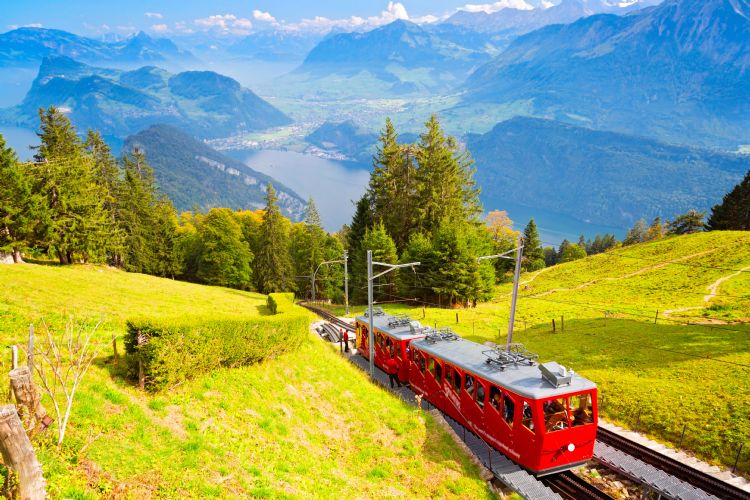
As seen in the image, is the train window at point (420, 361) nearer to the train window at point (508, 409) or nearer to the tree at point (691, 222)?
the train window at point (508, 409)

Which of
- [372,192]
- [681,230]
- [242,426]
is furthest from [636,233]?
[242,426]

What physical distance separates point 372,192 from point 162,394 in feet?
144

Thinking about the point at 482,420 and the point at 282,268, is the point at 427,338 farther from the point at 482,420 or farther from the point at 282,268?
the point at 282,268

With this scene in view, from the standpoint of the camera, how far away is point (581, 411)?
1462cm

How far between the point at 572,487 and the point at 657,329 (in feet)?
59.7

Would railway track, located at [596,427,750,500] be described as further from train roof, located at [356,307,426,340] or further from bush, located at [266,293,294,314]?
bush, located at [266,293,294,314]

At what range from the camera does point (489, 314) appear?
4031 cm

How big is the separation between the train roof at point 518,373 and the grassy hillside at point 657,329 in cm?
688

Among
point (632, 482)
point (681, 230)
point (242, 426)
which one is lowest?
point (632, 482)

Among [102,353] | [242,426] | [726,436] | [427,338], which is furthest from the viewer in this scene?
[427,338]

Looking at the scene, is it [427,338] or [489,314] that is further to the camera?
[489,314]

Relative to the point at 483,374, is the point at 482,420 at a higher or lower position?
lower

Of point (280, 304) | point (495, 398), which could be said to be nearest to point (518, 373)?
point (495, 398)

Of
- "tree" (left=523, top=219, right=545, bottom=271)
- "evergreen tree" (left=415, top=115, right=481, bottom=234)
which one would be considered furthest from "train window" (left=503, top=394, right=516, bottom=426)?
"tree" (left=523, top=219, right=545, bottom=271)
